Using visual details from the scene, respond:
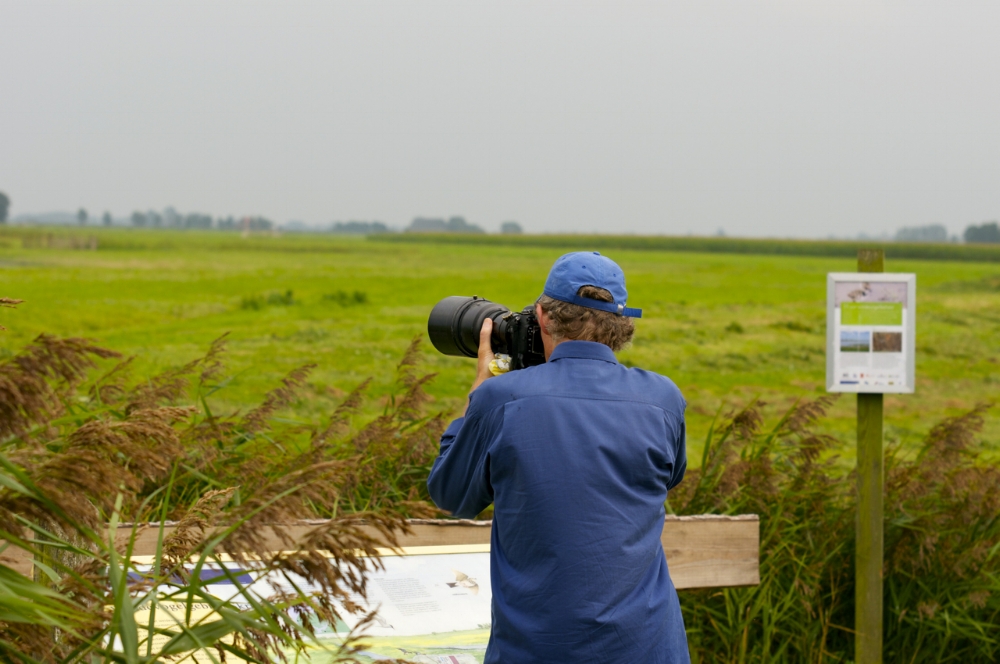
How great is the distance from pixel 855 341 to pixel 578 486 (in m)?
3.06

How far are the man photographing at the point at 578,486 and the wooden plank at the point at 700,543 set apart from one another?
3.86ft

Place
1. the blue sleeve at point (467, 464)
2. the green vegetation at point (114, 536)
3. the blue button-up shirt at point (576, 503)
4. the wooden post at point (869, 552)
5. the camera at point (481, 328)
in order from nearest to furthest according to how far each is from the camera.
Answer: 1. the green vegetation at point (114, 536)
2. the blue button-up shirt at point (576, 503)
3. the blue sleeve at point (467, 464)
4. the camera at point (481, 328)
5. the wooden post at point (869, 552)

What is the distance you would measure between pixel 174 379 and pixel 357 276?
44.6 metres

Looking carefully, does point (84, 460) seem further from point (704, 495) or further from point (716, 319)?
point (716, 319)

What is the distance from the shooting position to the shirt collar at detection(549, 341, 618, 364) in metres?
2.37

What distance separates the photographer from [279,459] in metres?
4.53

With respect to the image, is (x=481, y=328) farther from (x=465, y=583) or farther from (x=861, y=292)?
(x=861, y=292)

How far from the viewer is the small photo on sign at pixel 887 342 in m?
4.74

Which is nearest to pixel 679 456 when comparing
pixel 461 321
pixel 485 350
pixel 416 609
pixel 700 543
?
pixel 485 350

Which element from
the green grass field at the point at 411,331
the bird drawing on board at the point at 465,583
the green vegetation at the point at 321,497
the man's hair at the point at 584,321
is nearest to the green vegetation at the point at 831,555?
the green vegetation at the point at 321,497

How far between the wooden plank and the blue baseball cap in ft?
4.64

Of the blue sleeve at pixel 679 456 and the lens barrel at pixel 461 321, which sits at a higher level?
the lens barrel at pixel 461 321

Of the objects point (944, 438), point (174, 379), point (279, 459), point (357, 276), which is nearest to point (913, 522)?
point (944, 438)

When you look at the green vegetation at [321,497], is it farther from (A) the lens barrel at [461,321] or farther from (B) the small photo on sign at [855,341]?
(A) the lens barrel at [461,321]
